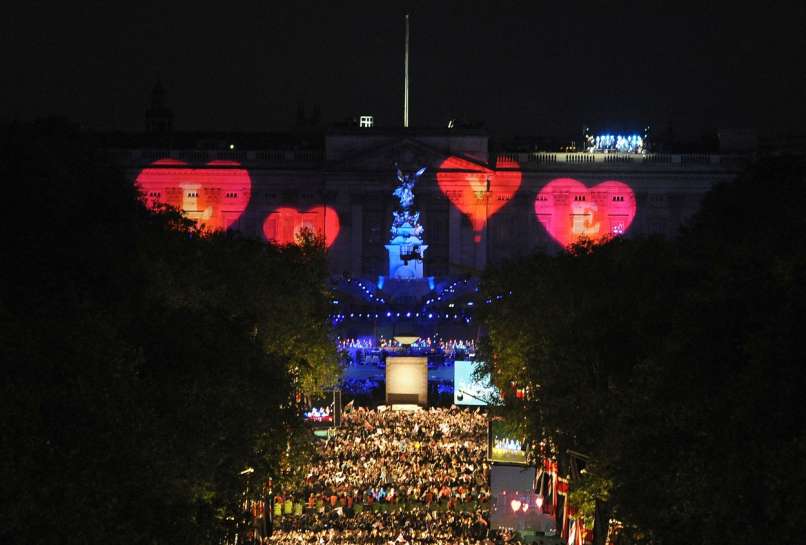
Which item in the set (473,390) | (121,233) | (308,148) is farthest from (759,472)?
(308,148)

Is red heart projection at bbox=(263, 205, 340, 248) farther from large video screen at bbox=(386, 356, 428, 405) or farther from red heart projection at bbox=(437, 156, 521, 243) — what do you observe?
large video screen at bbox=(386, 356, 428, 405)

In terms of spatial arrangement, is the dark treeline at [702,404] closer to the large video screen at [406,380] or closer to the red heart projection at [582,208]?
the large video screen at [406,380]

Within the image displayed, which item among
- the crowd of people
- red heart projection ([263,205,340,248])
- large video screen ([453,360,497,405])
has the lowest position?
the crowd of people

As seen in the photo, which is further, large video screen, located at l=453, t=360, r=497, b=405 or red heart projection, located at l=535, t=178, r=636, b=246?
red heart projection, located at l=535, t=178, r=636, b=246

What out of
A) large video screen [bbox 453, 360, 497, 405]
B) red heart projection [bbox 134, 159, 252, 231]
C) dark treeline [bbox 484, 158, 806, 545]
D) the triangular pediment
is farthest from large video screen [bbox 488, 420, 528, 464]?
red heart projection [bbox 134, 159, 252, 231]

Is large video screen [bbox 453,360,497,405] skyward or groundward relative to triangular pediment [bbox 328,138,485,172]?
groundward

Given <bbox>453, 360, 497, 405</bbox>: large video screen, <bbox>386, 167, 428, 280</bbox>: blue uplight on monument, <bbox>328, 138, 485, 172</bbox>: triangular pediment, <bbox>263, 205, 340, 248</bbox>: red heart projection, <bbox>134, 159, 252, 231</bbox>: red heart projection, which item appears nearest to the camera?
<bbox>453, 360, 497, 405</bbox>: large video screen

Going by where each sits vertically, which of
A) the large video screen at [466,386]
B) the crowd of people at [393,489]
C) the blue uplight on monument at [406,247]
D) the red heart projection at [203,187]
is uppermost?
the red heart projection at [203,187]

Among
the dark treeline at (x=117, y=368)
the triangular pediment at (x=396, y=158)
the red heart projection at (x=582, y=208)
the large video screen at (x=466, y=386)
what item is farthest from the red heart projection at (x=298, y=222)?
the dark treeline at (x=117, y=368)

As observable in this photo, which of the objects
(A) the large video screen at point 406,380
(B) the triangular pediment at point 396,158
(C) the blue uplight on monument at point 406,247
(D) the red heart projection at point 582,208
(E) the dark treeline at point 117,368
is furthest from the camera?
(D) the red heart projection at point 582,208
